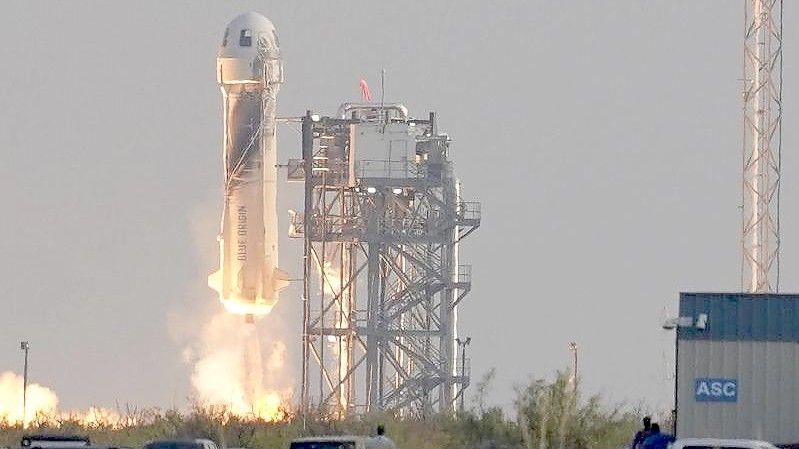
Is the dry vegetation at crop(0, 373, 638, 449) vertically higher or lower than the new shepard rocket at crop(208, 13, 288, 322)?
lower

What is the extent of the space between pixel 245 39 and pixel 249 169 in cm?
412

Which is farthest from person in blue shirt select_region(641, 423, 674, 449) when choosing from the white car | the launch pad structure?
the launch pad structure

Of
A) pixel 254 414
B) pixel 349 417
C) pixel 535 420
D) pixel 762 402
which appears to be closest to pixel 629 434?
pixel 535 420

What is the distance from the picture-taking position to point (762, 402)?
4553cm

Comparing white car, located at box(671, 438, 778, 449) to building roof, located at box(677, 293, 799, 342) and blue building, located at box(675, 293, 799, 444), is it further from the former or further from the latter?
building roof, located at box(677, 293, 799, 342)

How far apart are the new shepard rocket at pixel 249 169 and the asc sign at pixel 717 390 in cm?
3317

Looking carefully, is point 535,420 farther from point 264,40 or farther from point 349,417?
point 264,40

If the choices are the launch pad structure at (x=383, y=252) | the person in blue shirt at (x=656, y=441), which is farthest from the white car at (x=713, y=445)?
the launch pad structure at (x=383, y=252)

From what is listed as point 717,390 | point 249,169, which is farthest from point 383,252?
point 717,390

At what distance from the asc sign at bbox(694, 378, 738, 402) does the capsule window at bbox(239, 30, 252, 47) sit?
3617 centimetres

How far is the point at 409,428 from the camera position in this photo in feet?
200

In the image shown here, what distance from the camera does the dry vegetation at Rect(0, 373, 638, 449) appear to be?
167 feet

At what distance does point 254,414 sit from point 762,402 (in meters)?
31.3

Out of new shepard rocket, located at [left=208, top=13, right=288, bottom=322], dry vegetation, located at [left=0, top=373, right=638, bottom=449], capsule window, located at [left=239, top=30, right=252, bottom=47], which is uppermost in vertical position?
capsule window, located at [left=239, top=30, right=252, bottom=47]
